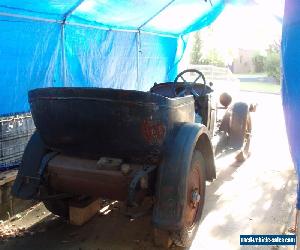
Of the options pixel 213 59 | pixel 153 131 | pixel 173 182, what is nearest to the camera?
pixel 153 131

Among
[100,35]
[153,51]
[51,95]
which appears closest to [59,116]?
[51,95]

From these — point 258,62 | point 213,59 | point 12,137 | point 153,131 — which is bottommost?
point 12,137

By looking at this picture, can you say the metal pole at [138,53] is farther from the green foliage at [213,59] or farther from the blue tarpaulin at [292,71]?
the green foliage at [213,59]

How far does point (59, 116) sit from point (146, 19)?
5498mm

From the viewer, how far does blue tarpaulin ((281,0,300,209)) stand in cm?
259

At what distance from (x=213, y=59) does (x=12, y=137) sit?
93.8 feet

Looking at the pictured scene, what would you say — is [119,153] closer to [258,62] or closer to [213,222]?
[213,222]

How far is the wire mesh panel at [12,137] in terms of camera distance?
4.84 metres

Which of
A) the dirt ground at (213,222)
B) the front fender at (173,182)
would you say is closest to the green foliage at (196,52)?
the dirt ground at (213,222)

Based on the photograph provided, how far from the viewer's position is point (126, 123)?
3281mm

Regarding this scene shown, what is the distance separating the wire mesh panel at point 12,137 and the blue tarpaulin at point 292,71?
3.49 m

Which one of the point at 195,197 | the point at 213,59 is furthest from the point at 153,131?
the point at 213,59

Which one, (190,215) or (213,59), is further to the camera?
(213,59)

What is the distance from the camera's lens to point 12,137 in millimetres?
A: 4973
